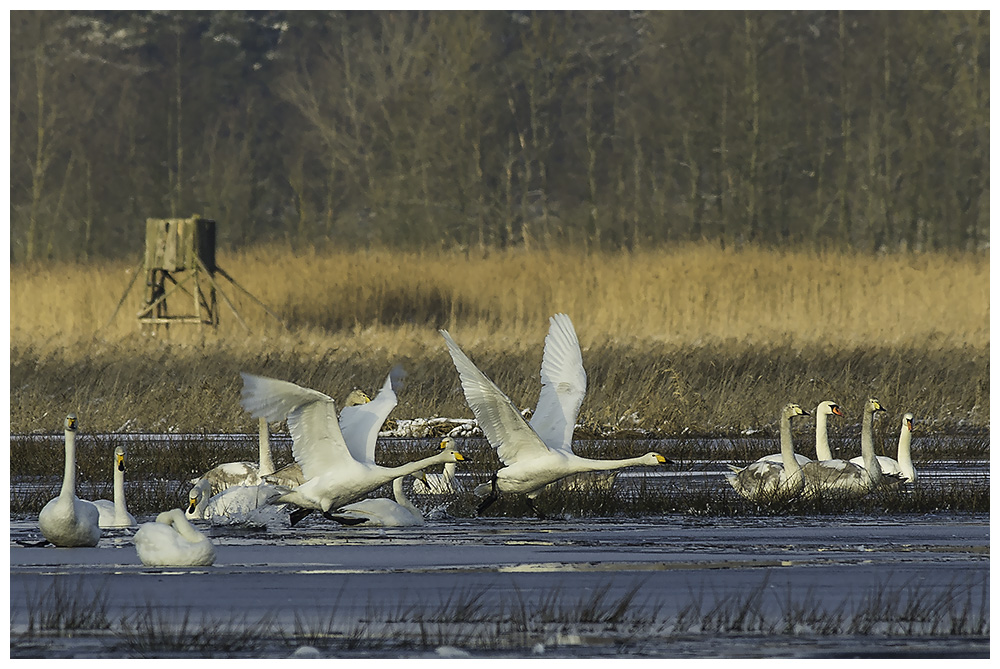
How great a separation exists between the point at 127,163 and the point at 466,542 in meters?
38.8

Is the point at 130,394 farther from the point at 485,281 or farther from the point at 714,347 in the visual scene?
the point at 485,281

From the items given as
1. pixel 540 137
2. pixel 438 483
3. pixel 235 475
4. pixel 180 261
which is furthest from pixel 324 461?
pixel 540 137

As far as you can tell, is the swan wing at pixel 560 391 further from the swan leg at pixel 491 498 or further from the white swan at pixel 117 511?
the white swan at pixel 117 511

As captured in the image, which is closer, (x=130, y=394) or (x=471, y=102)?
(x=130, y=394)

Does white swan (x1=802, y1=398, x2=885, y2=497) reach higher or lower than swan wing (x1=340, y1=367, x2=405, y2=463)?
lower

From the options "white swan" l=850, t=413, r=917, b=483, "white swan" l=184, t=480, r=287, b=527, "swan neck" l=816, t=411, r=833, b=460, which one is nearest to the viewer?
"white swan" l=184, t=480, r=287, b=527

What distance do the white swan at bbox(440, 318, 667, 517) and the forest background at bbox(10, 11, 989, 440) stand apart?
6113 millimetres

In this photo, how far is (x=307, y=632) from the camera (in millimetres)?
7555

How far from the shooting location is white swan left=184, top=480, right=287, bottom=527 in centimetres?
1175

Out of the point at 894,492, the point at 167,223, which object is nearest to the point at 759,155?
the point at 167,223

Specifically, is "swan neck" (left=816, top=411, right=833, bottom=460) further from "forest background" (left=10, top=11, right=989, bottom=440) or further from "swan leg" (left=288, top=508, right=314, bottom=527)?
"swan leg" (left=288, top=508, right=314, bottom=527)

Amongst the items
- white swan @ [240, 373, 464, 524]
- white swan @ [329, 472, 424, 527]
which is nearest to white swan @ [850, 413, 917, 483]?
white swan @ [329, 472, 424, 527]

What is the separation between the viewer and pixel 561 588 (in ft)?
29.0

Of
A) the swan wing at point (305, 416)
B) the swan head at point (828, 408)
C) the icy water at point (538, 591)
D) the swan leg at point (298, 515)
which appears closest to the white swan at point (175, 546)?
the icy water at point (538, 591)
